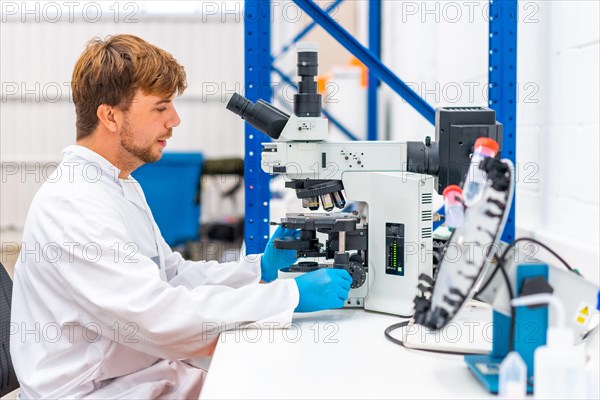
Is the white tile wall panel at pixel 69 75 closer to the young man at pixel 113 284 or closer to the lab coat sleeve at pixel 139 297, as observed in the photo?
the young man at pixel 113 284

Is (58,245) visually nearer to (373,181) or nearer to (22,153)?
(373,181)

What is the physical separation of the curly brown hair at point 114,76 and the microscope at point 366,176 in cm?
17

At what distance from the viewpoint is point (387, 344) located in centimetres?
115

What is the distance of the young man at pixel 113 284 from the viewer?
119 centimetres

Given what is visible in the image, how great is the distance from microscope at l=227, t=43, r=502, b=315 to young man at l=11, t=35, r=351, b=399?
12 centimetres

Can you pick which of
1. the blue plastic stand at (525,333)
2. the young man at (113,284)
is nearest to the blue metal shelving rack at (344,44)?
the young man at (113,284)

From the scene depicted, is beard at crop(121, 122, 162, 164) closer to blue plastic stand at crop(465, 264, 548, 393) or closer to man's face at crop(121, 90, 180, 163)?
man's face at crop(121, 90, 180, 163)

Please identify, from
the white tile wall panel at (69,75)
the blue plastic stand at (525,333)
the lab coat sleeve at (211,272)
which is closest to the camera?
the blue plastic stand at (525,333)

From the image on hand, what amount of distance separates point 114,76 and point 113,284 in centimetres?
45

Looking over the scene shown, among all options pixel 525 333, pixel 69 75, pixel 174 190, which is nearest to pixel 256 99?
pixel 525 333

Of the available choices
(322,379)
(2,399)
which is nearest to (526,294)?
(322,379)

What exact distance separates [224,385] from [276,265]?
0.64 meters

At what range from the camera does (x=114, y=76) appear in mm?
1413

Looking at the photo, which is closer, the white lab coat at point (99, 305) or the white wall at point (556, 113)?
the white lab coat at point (99, 305)
